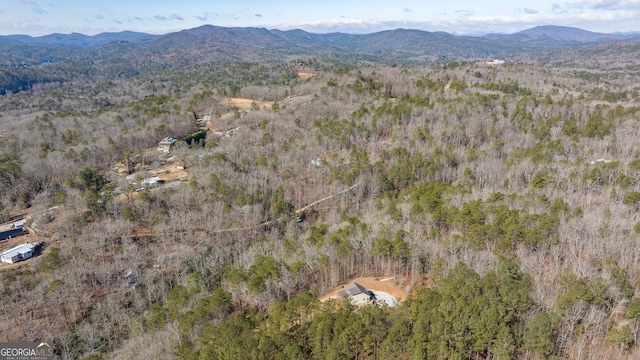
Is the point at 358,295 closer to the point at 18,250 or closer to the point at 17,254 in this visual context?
the point at 17,254

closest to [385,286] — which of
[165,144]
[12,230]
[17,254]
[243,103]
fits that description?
[17,254]

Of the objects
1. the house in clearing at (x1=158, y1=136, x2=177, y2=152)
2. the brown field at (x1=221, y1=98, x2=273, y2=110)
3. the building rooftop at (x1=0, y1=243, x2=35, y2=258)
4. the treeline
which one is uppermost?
the brown field at (x1=221, y1=98, x2=273, y2=110)

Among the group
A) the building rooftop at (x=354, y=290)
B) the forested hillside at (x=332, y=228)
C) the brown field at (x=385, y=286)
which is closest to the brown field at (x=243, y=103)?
the forested hillside at (x=332, y=228)

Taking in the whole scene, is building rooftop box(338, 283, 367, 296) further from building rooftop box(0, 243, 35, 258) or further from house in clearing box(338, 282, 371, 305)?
building rooftop box(0, 243, 35, 258)

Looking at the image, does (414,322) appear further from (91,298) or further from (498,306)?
(91,298)

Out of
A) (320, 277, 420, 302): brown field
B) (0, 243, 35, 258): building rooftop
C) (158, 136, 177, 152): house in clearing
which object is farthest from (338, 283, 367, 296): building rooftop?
(158, 136, 177, 152): house in clearing

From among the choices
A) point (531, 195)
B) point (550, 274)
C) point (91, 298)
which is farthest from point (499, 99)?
point (91, 298)
